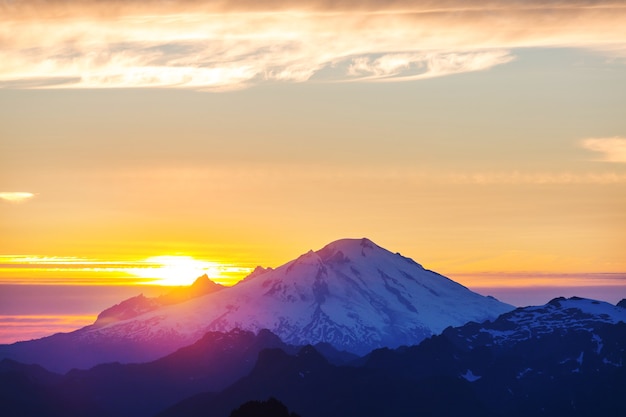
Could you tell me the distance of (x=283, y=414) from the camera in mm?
190875

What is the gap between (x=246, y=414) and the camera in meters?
190

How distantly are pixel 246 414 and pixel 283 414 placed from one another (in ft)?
15.6
